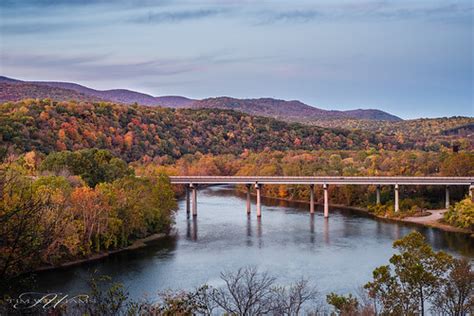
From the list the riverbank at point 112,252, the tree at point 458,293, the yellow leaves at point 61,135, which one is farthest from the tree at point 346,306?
the yellow leaves at point 61,135

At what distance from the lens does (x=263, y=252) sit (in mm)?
57594

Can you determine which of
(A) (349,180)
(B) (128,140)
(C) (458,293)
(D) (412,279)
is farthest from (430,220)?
(B) (128,140)

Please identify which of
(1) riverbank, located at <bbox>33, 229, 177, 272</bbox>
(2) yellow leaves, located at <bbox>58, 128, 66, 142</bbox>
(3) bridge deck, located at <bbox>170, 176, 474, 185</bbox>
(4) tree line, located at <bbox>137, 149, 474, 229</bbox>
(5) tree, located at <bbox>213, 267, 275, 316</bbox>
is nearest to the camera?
(5) tree, located at <bbox>213, 267, 275, 316</bbox>

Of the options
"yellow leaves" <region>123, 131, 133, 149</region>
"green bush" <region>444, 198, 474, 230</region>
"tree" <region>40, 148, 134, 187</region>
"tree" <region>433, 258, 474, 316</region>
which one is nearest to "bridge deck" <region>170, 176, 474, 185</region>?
"green bush" <region>444, 198, 474, 230</region>

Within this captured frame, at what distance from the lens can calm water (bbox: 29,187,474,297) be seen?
46188 mm

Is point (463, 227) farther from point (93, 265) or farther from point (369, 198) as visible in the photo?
point (93, 265)

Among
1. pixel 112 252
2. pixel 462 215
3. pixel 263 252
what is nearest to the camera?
pixel 112 252

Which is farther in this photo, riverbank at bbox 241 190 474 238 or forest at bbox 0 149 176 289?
riverbank at bbox 241 190 474 238

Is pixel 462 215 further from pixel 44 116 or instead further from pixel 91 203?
pixel 44 116

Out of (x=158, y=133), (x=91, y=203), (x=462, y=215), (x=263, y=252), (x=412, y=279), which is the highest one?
(x=158, y=133)

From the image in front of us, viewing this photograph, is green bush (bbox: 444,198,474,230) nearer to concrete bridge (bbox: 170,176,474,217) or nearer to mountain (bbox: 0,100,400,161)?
concrete bridge (bbox: 170,176,474,217)

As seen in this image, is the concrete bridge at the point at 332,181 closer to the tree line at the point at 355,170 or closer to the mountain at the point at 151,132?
the tree line at the point at 355,170

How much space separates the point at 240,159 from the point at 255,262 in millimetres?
81951

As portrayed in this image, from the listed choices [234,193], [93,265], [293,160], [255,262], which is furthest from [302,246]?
[293,160]
